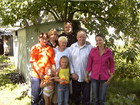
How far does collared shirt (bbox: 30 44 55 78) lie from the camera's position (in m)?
3.73

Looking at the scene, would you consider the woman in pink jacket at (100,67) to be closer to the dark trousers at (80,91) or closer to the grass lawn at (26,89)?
the dark trousers at (80,91)

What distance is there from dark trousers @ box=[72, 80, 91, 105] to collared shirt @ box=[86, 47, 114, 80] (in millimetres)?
392

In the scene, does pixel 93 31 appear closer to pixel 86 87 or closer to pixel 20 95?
pixel 86 87

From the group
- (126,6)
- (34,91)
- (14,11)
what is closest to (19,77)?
(14,11)

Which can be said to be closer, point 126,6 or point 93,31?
point 93,31

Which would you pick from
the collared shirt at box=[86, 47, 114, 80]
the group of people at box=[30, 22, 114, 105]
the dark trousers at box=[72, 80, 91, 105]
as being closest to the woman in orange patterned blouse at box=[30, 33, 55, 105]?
the group of people at box=[30, 22, 114, 105]

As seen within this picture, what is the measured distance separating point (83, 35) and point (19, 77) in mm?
4569

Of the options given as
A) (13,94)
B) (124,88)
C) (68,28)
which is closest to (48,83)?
(68,28)

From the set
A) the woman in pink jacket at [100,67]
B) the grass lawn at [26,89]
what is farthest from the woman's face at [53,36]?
the grass lawn at [26,89]

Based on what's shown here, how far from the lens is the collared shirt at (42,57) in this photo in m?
3.73

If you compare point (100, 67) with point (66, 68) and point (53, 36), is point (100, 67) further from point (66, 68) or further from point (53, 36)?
point (53, 36)

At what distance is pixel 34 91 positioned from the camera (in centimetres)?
379

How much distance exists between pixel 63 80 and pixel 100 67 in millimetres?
783

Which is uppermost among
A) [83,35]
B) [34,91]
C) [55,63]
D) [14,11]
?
[14,11]
